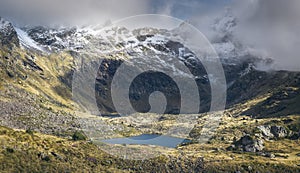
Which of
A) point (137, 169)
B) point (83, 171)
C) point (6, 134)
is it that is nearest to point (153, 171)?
point (137, 169)

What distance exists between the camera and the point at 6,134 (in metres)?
196

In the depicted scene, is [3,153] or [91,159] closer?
[3,153]

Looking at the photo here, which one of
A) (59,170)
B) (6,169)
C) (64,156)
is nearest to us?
(6,169)

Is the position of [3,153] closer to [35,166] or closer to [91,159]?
[35,166]

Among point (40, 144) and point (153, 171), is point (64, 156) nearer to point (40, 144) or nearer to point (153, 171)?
point (40, 144)

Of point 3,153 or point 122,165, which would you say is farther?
point 122,165

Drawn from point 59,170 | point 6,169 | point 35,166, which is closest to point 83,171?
point 59,170

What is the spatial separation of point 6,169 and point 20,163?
26.5 ft

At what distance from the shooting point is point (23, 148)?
181000 millimetres

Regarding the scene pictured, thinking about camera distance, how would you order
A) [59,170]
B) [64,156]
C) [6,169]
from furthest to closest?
[64,156] < [59,170] < [6,169]

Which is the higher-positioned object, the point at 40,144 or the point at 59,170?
the point at 40,144

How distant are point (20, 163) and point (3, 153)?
9769 millimetres

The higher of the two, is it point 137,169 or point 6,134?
point 6,134

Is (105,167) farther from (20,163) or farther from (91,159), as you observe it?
(20,163)
